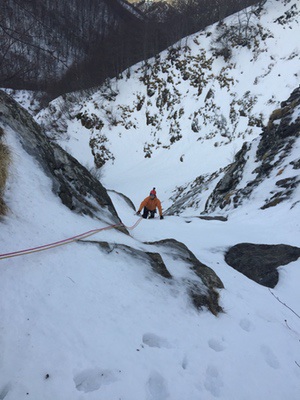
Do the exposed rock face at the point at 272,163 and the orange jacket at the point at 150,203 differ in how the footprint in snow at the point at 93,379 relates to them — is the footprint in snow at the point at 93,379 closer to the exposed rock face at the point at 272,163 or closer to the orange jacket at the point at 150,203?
the exposed rock face at the point at 272,163

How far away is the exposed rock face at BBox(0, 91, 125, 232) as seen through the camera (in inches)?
191

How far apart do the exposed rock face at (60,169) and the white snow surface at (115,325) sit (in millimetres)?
298

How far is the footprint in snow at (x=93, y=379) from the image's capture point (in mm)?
1772

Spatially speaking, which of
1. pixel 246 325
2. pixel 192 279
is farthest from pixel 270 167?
pixel 246 325

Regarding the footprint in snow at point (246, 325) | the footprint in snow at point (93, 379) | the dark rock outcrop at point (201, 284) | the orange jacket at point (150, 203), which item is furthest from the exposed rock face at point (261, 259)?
the orange jacket at point (150, 203)

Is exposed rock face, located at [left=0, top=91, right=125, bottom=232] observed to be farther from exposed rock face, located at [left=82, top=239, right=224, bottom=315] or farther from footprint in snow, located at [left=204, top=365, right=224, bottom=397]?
footprint in snow, located at [left=204, top=365, right=224, bottom=397]

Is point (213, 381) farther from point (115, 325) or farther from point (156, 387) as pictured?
point (115, 325)

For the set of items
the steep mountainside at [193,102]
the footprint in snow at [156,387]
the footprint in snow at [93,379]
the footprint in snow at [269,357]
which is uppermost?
the steep mountainside at [193,102]

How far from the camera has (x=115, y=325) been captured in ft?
7.66

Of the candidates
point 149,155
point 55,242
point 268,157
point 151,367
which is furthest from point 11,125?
point 149,155

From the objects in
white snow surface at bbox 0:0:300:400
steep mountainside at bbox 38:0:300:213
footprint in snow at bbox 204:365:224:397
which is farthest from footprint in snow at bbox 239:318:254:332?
steep mountainside at bbox 38:0:300:213

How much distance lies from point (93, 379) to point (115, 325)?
0.53m

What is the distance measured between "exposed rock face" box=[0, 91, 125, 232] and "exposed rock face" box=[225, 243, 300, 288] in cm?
290

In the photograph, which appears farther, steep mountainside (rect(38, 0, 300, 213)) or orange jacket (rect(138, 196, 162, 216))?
steep mountainside (rect(38, 0, 300, 213))
